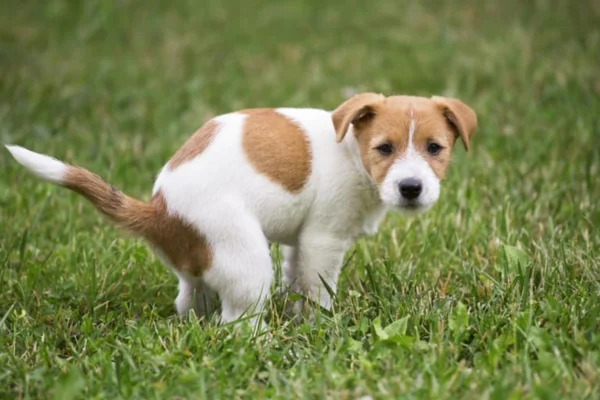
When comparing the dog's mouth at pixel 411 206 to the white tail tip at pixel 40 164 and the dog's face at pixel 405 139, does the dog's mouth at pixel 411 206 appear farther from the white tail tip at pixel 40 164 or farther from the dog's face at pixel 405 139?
the white tail tip at pixel 40 164

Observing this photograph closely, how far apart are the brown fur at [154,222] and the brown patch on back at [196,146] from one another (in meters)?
0.19

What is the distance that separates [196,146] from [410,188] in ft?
3.38

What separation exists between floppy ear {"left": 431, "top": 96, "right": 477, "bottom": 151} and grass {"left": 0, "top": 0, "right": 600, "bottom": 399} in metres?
0.74

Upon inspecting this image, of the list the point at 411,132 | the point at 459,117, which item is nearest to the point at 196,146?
the point at 411,132

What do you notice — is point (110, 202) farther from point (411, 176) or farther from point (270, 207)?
point (411, 176)

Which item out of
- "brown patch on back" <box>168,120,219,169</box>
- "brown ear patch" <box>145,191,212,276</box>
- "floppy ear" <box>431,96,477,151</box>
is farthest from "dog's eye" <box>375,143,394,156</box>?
"brown ear patch" <box>145,191,212,276</box>

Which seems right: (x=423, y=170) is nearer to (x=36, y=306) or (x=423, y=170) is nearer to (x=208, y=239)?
(x=208, y=239)

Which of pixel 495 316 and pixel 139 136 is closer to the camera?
pixel 495 316

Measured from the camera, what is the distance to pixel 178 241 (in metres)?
3.96

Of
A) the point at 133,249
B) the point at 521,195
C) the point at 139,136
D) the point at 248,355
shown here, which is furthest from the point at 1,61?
the point at 248,355

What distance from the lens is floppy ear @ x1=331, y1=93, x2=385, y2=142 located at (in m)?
3.93

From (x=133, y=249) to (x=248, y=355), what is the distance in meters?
1.48

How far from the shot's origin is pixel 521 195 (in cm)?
562

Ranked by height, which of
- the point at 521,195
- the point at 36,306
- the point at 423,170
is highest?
the point at 423,170
